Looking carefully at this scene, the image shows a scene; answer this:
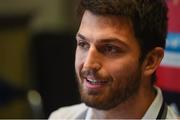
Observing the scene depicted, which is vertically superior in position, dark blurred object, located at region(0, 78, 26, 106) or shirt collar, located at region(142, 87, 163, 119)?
shirt collar, located at region(142, 87, 163, 119)

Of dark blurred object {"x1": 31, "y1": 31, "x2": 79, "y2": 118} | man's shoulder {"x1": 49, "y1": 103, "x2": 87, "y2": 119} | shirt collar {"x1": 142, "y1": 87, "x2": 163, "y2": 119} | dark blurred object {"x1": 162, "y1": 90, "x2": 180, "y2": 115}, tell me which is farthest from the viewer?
dark blurred object {"x1": 31, "y1": 31, "x2": 79, "y2": 118}

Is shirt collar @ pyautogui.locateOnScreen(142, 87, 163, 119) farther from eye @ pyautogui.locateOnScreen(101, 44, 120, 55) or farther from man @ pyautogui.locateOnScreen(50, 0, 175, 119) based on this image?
eye @ pyautogui.locateOnScreen(101, 44, 120, 55)

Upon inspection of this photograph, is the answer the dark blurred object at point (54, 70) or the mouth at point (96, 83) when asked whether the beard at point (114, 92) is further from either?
the dark blurred object at point (54, 70)

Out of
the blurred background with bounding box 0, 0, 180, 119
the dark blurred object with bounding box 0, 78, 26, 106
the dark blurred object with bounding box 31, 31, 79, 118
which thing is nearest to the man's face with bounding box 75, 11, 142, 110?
the blurred background with bounding box 0, 0, 180, 119

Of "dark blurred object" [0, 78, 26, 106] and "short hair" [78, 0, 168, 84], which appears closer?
"short hair" [78, 0, 168, 84]

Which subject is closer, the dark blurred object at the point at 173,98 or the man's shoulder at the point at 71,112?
the man's shoulder at the point at 71,112

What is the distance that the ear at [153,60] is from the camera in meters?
1.45

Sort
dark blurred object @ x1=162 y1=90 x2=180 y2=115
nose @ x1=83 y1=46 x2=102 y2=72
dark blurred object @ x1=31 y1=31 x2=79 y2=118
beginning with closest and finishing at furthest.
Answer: nose @ x1=83 y1=46 x2=102 y2=72
dark blurred object @ x1=162 y1=90 x2=180 y2=115
dark blurred object @ x1=31 y1=31 x2=79 y2=118

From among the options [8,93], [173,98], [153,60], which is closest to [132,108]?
[153,60]

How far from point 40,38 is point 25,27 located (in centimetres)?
84

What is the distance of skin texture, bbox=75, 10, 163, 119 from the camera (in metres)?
1.37

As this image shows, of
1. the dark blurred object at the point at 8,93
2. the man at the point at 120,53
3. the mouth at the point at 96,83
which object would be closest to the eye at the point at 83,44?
the man at the point at 120,53

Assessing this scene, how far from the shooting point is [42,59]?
117 inches

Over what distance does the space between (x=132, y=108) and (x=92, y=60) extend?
232mm
